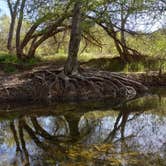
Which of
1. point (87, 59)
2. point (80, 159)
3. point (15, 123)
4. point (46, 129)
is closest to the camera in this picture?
point (80, 159)

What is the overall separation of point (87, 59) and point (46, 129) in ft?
44.9

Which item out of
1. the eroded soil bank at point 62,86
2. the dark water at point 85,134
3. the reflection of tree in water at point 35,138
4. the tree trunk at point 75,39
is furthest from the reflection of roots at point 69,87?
the reflection of tree in water at point 35,138

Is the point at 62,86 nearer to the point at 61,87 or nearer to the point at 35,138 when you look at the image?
the point at 61,87

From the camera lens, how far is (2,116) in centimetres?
1252

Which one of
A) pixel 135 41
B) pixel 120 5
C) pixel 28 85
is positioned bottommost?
pixel 28 85

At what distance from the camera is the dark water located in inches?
292

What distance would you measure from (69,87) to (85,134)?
593 cm

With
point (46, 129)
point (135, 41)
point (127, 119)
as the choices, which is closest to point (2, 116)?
point (46, 129)

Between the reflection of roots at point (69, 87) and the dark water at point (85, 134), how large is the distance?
1.13m

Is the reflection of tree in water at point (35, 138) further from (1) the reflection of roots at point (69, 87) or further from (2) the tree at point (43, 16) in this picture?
(2) the tree at point (43, 16)

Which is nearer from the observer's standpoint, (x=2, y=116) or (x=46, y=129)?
(x=46, y=129)

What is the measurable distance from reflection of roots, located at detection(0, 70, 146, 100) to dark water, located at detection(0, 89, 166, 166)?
1128mm

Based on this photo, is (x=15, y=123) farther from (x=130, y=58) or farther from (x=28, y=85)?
(x=130, y=58)

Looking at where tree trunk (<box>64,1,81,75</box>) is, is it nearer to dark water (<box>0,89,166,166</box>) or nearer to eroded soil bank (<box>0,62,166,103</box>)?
eroded soil bank (<box>0,62,166,103</box>)
